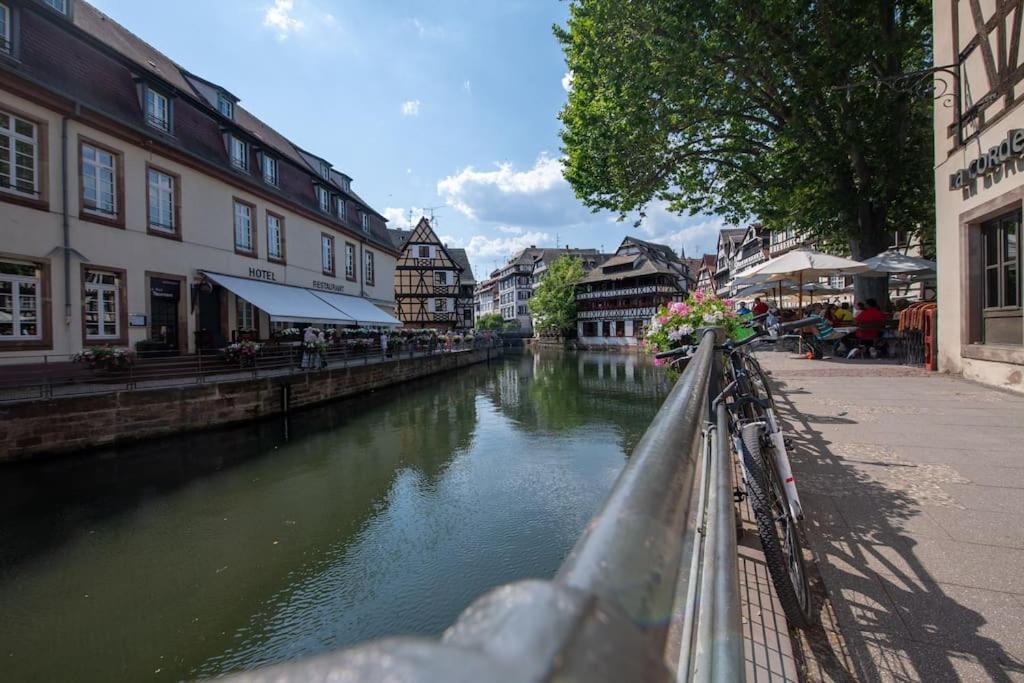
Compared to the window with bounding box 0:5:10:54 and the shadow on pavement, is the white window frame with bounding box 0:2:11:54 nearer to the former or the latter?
the window with bounding box 0:5:10:54

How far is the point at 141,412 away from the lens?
11.1 meters

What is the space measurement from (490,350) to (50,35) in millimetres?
33873

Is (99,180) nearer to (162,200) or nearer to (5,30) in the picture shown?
(162,200)

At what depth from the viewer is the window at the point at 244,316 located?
18.8 metres

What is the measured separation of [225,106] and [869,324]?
2239cm

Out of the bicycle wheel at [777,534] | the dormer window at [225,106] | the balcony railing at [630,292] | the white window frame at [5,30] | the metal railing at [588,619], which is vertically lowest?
the bicycle wheel at [777,534]

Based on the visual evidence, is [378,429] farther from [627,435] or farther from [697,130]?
[697,130]

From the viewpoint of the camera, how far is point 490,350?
44219mm

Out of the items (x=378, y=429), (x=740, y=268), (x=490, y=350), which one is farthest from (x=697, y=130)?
(x=740, y=268)

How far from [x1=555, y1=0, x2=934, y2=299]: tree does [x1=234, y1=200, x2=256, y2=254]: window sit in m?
11.8

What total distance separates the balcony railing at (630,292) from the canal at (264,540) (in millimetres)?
44379

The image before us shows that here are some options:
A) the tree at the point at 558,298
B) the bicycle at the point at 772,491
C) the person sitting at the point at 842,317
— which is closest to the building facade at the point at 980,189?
the person sitting at the point at 842,317

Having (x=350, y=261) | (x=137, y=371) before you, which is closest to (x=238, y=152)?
(x=350, y=261)

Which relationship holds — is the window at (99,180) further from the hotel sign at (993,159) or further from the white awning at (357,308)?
the hotel sign at (993,159)
